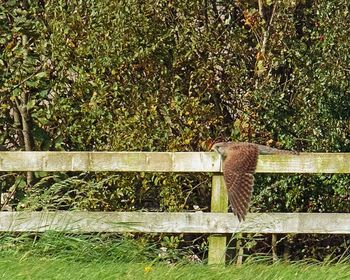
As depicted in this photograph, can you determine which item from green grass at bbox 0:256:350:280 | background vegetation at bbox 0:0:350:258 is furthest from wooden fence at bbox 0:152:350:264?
background vegetation at bbox 0:0:350:258

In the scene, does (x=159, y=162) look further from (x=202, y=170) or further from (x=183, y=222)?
(x=183, y=222)

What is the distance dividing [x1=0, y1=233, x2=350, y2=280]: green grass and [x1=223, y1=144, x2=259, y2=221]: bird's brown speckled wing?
16.5 inches

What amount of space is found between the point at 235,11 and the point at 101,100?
1462 mm

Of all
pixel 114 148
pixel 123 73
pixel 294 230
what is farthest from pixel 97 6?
pixel 294 230

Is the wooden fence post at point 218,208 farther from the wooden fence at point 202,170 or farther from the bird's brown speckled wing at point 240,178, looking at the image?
the bird's brown speckled wing at point 240,178

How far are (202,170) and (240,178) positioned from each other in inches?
12.3

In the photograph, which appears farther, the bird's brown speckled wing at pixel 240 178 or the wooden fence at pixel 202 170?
the wooden fence at pixel 202 170

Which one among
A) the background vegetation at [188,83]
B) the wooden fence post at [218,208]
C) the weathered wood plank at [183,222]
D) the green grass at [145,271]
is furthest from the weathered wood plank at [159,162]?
the background vegetation at [188,83]

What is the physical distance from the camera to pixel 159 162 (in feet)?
25.0

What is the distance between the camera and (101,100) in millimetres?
9242

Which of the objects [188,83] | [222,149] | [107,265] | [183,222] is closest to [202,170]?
[222,149]

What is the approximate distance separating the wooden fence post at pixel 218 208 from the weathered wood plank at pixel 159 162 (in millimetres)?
111

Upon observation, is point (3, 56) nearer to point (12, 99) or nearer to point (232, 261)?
point (12, 99)

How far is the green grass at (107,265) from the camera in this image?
20.9 feet
